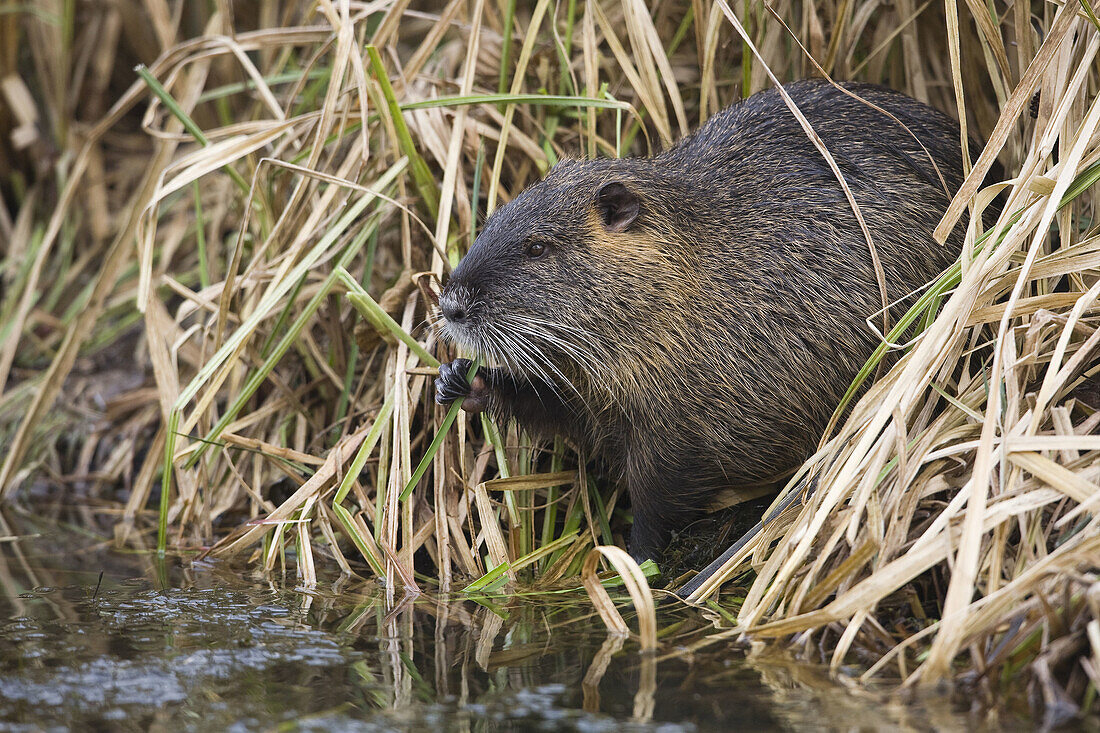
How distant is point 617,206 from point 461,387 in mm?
710

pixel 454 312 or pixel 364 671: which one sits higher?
pixel 454 312

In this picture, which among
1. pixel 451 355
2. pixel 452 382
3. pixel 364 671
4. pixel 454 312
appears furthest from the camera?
pixel 451 355

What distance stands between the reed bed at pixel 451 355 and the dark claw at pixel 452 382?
0.39ft

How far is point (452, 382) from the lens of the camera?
11.3ft

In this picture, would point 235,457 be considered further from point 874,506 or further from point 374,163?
point 874,506

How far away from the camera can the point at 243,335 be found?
12.3ft

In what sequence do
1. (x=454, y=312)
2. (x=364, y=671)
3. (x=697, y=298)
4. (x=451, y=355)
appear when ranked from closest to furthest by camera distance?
(x=364, y=671), (x=454, y=312), (x=697, y=298), (x=451, y=355)

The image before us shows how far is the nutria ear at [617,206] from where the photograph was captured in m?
3.24

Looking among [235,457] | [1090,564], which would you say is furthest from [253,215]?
[1090,564]

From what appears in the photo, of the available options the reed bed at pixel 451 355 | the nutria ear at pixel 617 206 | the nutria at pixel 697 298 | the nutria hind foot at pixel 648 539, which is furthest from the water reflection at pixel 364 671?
the nutria ear at pixel 617 206

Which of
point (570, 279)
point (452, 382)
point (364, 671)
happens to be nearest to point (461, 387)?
point (452, 382)

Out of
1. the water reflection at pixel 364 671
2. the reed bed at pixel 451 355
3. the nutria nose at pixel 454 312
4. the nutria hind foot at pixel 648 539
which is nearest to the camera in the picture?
the water reflection at pixel 364 671

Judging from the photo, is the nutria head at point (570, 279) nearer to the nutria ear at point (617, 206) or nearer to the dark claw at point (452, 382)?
the nutria ear at point (617, 206)

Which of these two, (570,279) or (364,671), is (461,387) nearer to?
(570,279)
